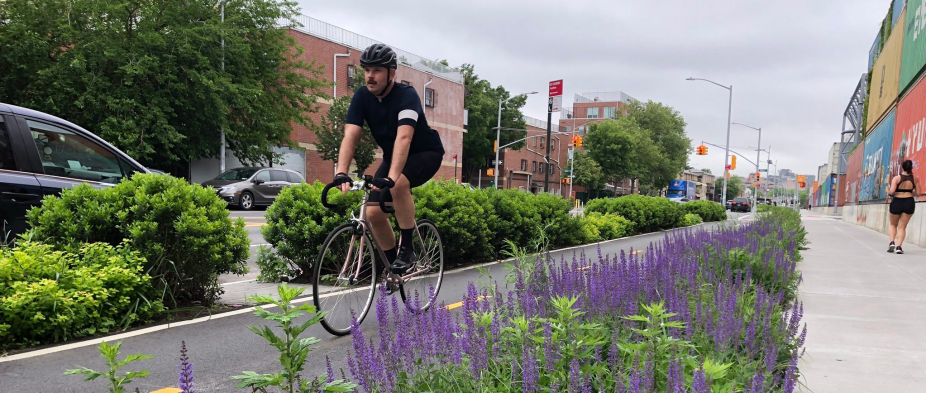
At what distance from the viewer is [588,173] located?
72938 millimetres

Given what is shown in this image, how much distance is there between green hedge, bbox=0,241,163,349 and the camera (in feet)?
12.0

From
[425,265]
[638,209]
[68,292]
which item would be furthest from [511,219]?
[638,209]

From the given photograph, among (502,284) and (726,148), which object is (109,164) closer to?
(502,284)

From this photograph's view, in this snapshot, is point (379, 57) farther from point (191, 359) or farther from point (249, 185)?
point (249, 185)

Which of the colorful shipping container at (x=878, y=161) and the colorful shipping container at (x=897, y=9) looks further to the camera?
the colorful shipping container at (x=897, y=9)

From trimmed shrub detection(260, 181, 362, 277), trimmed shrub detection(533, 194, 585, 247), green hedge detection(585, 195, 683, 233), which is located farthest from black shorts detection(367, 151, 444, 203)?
green hedge detection(585, 195, 683, 233)

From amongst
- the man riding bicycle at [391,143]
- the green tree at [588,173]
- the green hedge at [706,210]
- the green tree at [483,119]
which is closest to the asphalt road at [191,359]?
the man riding bicycle at [391,143]

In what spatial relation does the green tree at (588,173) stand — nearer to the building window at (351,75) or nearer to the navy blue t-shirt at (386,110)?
the building window at (351,75)

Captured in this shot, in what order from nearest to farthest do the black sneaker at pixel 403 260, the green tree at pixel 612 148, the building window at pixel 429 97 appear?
1. the black sneaker at pixel 403 260
2. the building window at pixel 429 97
3. the green tree at pixel 612 148

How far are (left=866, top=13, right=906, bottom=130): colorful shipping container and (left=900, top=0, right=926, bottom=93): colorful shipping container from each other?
1.30 meters

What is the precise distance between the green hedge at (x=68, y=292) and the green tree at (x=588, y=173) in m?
71.0

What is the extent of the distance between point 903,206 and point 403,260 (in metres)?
10.2

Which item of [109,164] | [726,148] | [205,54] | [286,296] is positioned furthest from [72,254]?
[726,148]

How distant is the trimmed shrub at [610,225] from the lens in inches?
569
